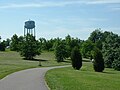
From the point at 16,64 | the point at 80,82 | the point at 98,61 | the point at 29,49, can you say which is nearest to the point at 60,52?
the point at 29,49

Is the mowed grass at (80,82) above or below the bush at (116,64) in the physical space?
above

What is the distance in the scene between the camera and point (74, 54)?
48.1 metres

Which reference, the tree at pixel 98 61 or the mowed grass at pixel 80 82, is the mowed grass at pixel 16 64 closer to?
the mowed grass at pixel 80 82

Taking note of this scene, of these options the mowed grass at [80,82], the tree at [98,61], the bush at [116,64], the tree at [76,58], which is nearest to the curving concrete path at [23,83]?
the mowed grass at [80,82]

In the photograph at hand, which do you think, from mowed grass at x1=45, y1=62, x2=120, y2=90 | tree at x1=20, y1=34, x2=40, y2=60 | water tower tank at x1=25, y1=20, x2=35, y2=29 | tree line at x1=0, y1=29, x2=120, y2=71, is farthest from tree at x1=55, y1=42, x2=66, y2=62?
water tower tank at x1=25, y1=20, x2=35, y2=29

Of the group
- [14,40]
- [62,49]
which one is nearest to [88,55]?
[62,49]

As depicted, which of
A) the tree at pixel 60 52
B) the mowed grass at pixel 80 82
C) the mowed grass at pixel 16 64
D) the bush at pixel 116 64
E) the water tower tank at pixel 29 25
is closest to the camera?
the mowed grass at pixel 80 82

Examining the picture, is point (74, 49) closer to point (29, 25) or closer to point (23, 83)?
point (23, 83)

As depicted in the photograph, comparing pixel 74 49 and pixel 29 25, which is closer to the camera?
pixel 74 49

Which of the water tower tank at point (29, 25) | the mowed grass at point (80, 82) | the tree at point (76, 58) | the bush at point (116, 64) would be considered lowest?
the bush at point (116, 64)

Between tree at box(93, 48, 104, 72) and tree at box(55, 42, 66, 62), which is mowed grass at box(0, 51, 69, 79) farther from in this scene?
tree at box(93, 48, 104, 72)

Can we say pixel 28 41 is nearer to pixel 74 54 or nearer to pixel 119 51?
pixel 119 51

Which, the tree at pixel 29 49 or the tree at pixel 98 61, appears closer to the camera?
the tree at pixel 98 61

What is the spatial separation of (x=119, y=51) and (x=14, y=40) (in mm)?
54467
